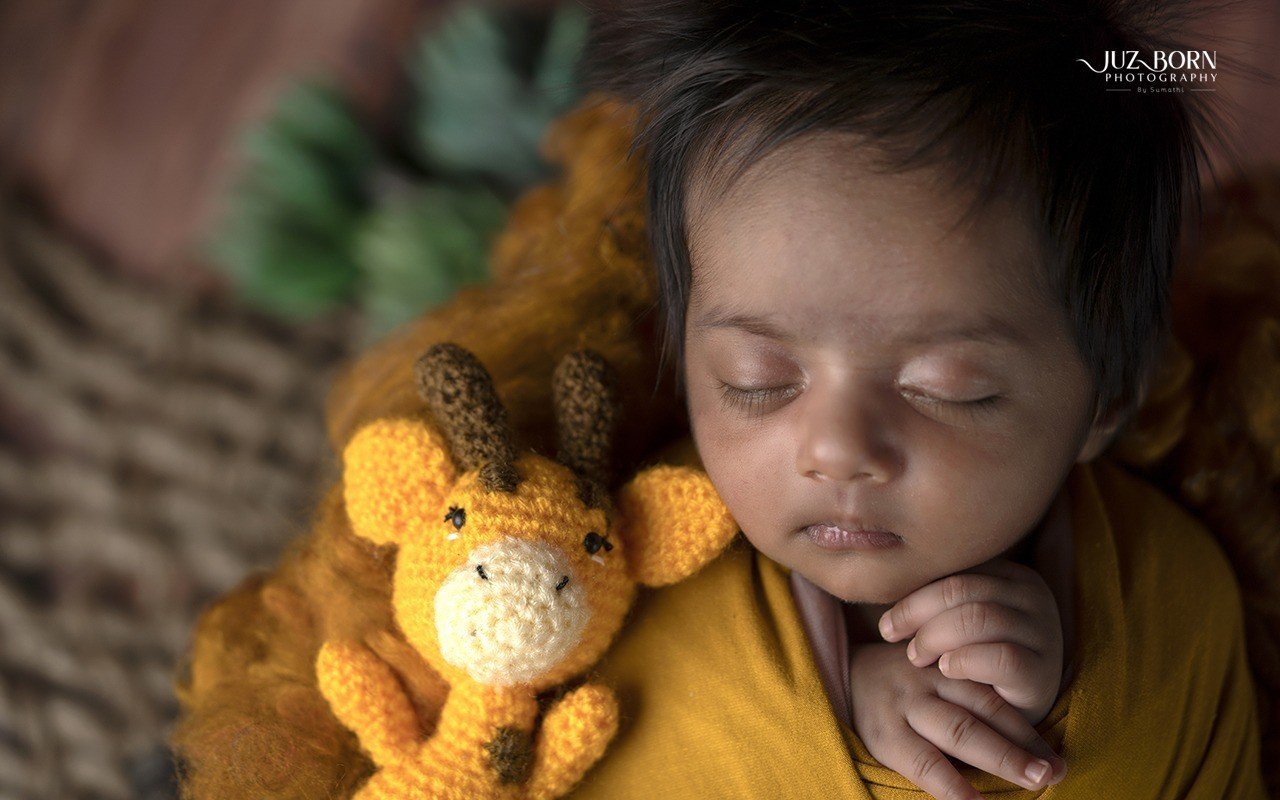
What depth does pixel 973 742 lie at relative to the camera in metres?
0.82

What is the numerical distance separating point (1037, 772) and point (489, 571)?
41cm

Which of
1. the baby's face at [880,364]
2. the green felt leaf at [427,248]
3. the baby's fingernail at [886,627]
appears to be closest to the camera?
the baby's face at [880,364]

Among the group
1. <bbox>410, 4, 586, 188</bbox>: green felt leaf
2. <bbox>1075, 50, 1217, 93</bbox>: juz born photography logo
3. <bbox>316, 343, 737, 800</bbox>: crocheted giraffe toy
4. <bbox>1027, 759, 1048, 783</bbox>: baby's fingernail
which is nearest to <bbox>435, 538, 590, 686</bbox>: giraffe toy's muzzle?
<bbox>316, 343, 737, 800</bbox>: crocheted giraffe toy

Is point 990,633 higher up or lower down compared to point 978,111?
lower down

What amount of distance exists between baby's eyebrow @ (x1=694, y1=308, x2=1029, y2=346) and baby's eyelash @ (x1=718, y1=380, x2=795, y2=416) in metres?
0.04

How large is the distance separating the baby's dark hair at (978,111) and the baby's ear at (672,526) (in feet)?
0.47

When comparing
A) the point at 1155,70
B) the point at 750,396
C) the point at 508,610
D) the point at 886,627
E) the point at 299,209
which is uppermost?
the point at 1155,70

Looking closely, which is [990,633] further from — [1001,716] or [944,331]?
[944,331]

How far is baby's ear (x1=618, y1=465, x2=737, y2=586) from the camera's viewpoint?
90cm

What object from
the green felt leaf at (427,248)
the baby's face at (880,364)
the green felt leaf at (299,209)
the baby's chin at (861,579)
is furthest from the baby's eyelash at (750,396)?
the green felt leaf at (299,209)

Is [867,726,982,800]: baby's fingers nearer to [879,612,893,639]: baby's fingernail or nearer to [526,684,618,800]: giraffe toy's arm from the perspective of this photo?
[879,612,893,639]: baby's fingernail

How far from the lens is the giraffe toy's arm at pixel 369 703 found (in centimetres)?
85

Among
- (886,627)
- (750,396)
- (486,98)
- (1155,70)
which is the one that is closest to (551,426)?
(750,396)

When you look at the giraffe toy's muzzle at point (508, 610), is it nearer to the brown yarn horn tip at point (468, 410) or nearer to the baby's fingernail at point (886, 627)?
the brown yarn horn tip at point (468, 410)
